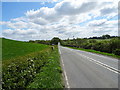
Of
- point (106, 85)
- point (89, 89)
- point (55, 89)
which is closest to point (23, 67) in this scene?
point (55, 89)

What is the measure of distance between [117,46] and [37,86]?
25.4m

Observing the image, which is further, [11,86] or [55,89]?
[55,89]

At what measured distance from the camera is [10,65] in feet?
19.5

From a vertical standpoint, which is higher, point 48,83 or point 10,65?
point 10,65

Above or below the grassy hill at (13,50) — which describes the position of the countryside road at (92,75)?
below

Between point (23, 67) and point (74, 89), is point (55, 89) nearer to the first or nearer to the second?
point (74, 89)

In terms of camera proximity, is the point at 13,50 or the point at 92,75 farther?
the point at 13,50

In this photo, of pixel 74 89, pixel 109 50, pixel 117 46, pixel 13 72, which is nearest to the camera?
pixel 13 72

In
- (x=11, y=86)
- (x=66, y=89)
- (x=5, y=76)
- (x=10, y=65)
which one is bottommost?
(x=66, y=89)

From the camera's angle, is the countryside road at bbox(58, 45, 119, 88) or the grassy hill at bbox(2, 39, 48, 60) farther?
the grassy hill at bbox(2, 39, 48, 60)

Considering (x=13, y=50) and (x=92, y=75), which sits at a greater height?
(x=13, y=50)

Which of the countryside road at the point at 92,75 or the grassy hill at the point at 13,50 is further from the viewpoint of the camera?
the grassy hill at the point at 13,50

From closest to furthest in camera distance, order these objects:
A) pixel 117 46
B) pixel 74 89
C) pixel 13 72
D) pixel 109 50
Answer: pixel 13 72
pixel 74 89
pixel 117 46
pixel 109 50

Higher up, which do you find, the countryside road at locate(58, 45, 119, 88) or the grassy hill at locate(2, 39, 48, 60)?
the grassy hill at locate(2, 39, 48, 60)
